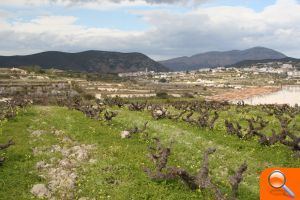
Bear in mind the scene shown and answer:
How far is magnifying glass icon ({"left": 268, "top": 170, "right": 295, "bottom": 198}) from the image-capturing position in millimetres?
6750

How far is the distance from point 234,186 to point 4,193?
9.46m

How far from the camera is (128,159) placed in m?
23.5

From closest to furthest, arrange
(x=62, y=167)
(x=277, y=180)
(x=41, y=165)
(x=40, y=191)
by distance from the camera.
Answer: (x=277, y=180) < (x=40, y=191) < (x=62, y=167) < (x=41, y=165)

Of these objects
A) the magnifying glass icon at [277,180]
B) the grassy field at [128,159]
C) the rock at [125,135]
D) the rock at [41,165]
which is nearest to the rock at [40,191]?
the grassy field at [128,159]

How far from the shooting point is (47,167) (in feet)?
75.0

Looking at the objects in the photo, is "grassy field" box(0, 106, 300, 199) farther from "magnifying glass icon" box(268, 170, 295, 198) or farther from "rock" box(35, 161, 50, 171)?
"magnifying glass icon" box(268, 170, 295, 198)

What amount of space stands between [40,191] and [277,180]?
14.4 m

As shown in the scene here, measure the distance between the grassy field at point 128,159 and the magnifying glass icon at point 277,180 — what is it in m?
10.9

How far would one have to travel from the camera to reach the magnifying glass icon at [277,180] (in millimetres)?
6750

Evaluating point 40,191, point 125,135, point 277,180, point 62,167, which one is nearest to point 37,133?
point 125,135

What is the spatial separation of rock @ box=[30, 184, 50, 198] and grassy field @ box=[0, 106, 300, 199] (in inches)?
9.3

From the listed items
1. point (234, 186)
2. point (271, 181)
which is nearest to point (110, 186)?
point (234, 186)

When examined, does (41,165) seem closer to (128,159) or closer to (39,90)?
(128,159)

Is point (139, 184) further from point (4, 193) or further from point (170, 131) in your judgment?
point (170, 131)
